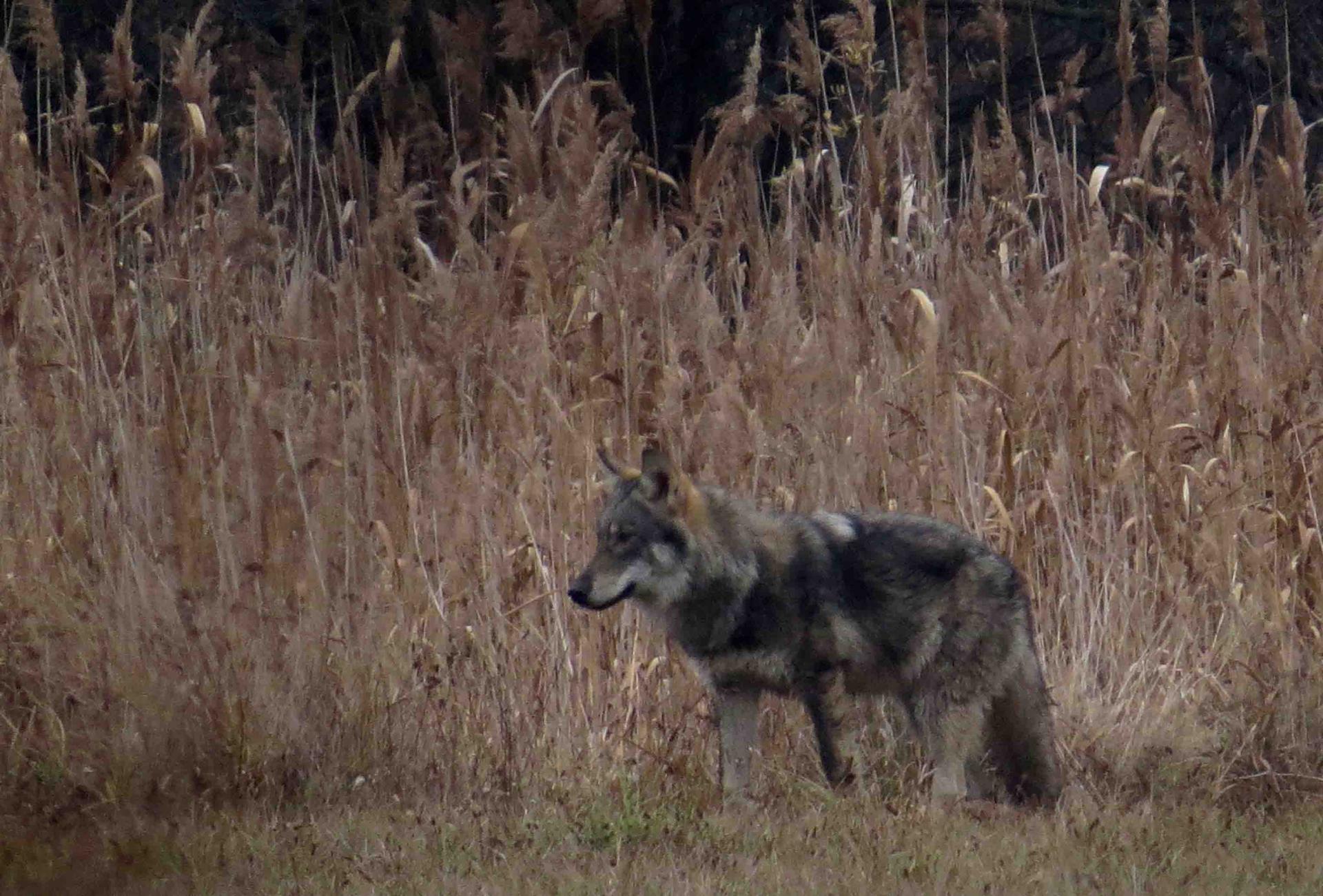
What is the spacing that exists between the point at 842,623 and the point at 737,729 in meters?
0.45

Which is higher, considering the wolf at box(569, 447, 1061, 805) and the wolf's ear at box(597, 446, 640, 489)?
the wolf's ear at box(597, 446, 640, 489)

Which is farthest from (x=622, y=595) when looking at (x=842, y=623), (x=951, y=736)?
(x=951, y=736)

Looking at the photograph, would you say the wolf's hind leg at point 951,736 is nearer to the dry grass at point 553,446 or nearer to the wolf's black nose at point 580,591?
the dry grass at point 553,446

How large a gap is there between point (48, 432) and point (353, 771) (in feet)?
5.61

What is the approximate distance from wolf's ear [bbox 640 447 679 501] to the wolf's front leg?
1.97 feet

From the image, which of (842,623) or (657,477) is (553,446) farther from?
(842,623)

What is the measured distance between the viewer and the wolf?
550cm

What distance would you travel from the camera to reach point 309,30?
11.8m

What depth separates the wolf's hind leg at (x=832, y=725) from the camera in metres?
5.44

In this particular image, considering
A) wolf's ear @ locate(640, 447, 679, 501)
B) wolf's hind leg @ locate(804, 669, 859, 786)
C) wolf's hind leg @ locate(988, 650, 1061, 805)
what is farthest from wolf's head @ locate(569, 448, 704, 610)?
wolf's hind leg @ locate(988, 650, 1061, 805)

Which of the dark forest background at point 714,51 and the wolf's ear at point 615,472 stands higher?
the dark forest background at point 714,51

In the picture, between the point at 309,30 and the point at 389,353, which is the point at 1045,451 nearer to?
the point at 389,353

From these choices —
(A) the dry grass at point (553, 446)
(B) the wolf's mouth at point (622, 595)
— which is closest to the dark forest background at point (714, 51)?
(A) the dry grass at point (553, 446)

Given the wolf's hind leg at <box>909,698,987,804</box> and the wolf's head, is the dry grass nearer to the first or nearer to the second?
the wolf's hind leg at <box>909,698,987,804</box>
